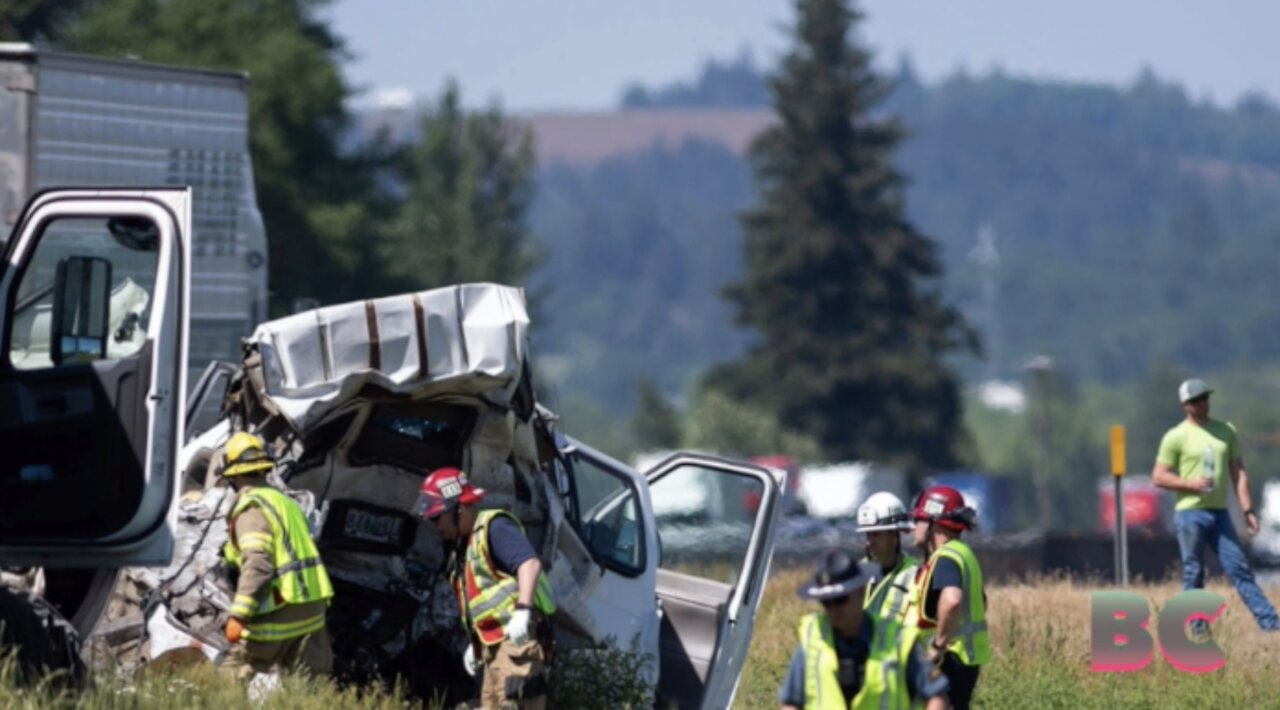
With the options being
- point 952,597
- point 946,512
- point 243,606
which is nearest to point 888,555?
point 946,512

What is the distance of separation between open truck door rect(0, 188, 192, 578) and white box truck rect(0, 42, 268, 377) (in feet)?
19.1

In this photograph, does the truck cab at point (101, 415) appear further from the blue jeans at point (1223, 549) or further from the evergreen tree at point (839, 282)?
the evergreen tree at point (839, 282)

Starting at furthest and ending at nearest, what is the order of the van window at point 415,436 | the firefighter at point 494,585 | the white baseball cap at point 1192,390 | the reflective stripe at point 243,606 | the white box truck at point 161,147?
the white box truck at point 161,147, the white baseball cap at point 1192,390, the van window at point 415,436, the firefighter at point 494,585, the reflective stripe at point 243,606

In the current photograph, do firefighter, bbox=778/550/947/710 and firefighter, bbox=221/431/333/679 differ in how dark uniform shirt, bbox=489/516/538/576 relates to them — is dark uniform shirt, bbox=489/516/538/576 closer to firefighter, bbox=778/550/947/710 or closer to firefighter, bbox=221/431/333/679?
firefighter, bbox=221/431/333/679

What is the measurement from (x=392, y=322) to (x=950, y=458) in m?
66.6

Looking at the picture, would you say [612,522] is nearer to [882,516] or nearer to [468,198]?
[882,516]

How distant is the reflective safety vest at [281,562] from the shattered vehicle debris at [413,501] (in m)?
0.38

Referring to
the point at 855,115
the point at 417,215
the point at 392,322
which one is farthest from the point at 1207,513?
the point at 855,115

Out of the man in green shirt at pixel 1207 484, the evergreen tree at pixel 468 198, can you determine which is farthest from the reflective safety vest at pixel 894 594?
the evergreen tree at pixel 468 198

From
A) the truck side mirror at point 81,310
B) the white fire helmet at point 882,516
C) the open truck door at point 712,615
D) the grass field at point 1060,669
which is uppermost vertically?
the truck side mirror at point 81,310

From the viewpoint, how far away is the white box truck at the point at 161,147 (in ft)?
52.7

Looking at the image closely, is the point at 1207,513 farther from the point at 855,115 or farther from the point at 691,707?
the point at 855,115

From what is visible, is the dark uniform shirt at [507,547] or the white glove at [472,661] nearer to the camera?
the dark uniform shirt at [507,547]

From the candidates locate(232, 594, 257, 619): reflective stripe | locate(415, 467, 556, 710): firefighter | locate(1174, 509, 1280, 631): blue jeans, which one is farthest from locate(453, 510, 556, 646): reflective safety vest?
locate(1174, 509, 1280, 631): blue jeans
